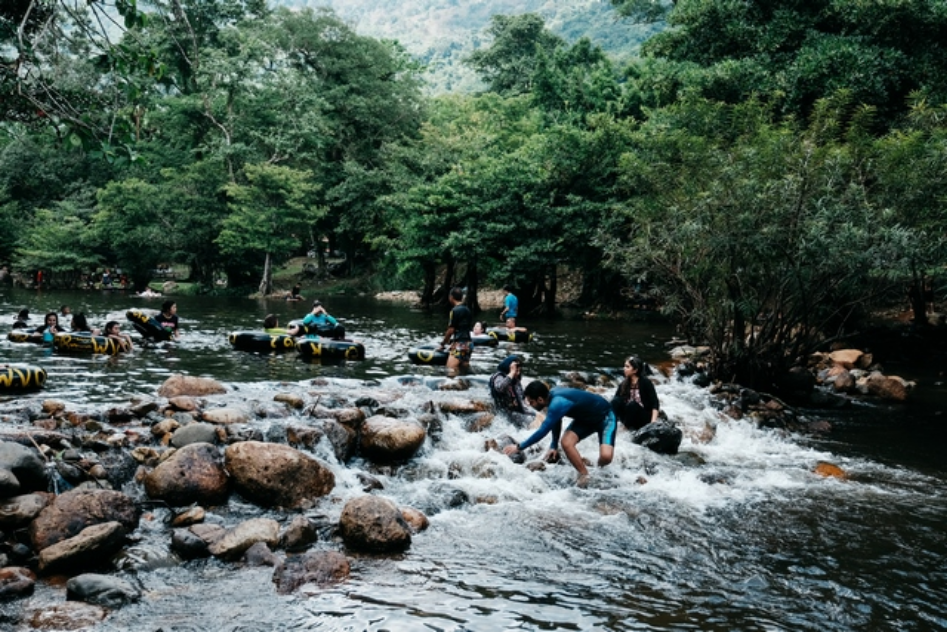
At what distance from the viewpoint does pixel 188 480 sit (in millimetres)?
6855

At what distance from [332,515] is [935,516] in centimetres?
639

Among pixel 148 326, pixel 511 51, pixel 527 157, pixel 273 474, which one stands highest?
pixel 511 51

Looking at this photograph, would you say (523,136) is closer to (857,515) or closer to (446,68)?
(857,515)

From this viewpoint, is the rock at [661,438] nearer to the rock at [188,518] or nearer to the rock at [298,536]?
the rock at [298,536]

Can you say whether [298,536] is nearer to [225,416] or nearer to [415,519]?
[415,519]

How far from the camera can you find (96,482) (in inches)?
268

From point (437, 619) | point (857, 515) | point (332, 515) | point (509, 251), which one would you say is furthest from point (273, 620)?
point (509, 251)

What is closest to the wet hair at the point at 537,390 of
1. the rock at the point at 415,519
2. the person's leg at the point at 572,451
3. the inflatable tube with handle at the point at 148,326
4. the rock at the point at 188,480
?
the person's leg at the point at 572,451

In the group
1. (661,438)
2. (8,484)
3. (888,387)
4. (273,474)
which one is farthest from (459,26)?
(8,484)

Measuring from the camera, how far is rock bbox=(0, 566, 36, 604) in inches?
194

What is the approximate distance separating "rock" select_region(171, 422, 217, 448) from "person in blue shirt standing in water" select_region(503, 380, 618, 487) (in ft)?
11.7

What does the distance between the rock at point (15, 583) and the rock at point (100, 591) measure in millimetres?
266

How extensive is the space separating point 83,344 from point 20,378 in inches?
182

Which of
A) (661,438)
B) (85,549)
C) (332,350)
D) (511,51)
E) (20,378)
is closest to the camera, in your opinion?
(85,549)
